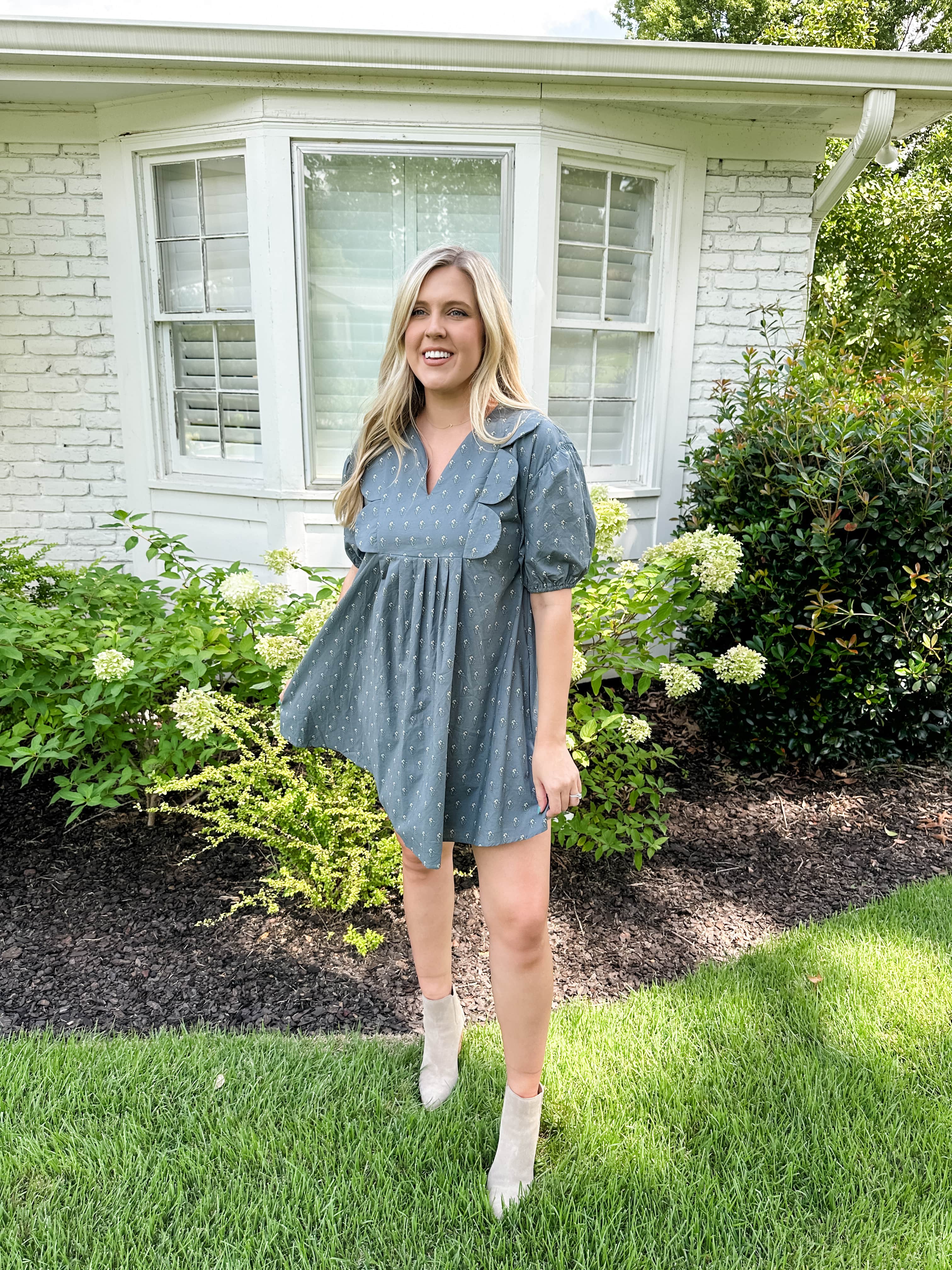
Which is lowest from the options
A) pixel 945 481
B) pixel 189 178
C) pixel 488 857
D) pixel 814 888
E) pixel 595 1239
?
pixel 814 888

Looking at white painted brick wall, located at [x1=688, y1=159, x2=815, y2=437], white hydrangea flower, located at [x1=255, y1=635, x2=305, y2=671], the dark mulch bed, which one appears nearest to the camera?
the dark mulch bed

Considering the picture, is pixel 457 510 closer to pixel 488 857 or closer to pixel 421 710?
pixel 421 710

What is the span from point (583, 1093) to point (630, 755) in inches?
41.4

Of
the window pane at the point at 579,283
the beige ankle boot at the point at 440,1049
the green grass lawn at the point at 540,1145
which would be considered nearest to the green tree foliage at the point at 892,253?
the window pane at the point at 579,283

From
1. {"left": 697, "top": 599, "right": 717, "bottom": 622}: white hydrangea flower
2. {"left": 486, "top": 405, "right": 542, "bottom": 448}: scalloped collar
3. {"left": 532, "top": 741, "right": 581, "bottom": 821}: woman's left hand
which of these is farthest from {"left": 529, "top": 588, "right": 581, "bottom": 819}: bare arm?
{"left": 697, "top": 599, "right": 717, "bottom": 622}: white hydrangea flower

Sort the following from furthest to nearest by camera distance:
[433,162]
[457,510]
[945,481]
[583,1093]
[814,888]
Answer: [433,162]
[945,481]
[814,888]
[583,1093]
[457,510]

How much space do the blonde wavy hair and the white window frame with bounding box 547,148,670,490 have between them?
2.63 meters

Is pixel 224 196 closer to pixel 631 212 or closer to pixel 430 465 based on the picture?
pixel 631 212

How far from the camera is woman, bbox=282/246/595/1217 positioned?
5.01ft

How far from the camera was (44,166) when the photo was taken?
4.19 m

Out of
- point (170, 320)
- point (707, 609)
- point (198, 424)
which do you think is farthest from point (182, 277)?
point (707, 609)

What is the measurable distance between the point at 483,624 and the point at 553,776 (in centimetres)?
29

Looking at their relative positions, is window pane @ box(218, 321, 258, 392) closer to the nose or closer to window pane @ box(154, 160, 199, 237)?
window pane @ box(154, 160, 199, 237)

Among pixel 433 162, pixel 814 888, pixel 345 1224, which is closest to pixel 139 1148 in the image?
pixel 345 1224
